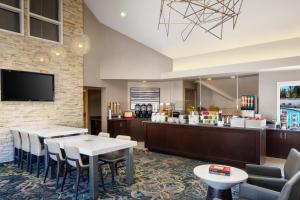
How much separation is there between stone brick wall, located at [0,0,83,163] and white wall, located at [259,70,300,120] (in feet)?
19.3

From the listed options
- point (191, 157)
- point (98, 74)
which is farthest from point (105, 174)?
point (98, 74)

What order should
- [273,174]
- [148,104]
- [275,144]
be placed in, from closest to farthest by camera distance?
1. [273,174]
2. [275,144]
3. [148,104]

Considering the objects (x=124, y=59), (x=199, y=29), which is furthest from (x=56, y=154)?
(x=124, y=59)

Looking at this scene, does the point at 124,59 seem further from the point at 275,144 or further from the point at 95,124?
the point at 275,144

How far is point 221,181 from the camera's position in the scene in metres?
2.78

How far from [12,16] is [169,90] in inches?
228

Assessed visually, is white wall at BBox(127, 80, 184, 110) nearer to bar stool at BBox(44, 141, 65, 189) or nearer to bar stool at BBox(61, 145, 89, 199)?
bar stool at BBox(44, 141, 65, 189)

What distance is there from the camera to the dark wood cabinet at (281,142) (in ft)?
18.9

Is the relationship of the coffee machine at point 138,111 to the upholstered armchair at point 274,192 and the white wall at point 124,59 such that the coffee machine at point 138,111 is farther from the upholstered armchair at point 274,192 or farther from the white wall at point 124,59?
the upholstered armchair at point 274,192

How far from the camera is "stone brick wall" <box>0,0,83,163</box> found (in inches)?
220

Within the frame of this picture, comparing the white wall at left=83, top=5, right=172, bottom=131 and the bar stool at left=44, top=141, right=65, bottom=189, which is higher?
the white wall at left=83, top=5, right=172, bottom=131

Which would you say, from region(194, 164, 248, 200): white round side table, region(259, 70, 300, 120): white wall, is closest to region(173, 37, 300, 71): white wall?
region(259, 70, 300, 120): white wall

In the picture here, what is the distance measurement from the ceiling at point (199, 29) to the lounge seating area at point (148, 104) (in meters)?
0.04

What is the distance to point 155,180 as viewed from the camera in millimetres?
4309
